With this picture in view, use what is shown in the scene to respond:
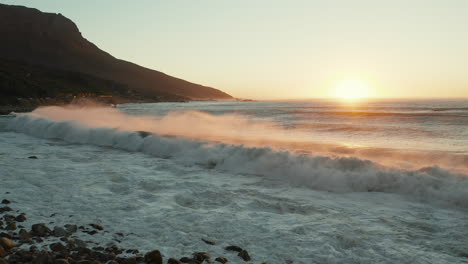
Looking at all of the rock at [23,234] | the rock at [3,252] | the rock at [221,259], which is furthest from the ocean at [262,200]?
the rock at [3,252]

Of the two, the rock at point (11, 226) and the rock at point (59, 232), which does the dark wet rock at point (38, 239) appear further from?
the rock at point (11, 226)

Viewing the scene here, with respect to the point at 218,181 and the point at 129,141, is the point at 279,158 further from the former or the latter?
the point at 129,141

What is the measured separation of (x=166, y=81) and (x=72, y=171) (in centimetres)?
18298

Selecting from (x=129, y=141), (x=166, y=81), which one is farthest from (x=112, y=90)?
(x=129, y=141)

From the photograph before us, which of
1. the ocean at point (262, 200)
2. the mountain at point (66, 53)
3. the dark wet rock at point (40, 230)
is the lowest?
the ocean at point (262, 200)

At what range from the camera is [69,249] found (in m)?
5.44

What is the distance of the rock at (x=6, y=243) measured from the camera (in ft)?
17.3

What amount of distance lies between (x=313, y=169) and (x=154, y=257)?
7.05 m

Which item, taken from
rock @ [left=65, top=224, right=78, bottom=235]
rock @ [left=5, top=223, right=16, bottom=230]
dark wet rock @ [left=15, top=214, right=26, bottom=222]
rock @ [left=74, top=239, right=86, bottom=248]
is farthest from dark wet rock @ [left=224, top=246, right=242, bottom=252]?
dark wet rock @ [left=15, top=214, right=26, bottom=222]

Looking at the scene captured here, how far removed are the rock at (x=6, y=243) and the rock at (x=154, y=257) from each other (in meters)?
2.01

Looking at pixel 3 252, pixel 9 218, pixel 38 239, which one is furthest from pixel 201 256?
pixel 9 218

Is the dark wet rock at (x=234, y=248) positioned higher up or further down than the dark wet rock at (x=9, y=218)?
further down

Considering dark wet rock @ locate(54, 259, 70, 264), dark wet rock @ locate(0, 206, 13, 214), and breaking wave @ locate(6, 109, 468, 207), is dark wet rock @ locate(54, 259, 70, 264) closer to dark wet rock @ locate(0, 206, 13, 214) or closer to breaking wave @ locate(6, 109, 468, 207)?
dark wet rock @ locate(0, 206, 13, 214)

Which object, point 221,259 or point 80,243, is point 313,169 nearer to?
point 221,259
